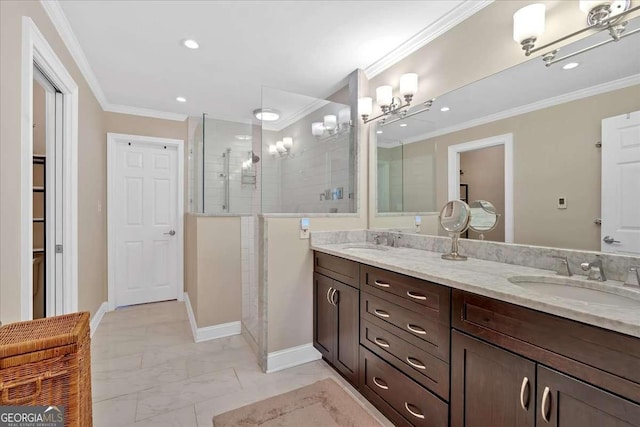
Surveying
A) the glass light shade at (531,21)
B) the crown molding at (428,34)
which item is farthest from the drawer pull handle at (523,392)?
the crown molding at (428,34)

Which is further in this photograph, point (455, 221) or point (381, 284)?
point (455, 221)

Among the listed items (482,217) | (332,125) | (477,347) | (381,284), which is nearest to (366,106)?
(332,125)

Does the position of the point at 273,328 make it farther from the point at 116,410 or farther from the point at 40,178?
the point at 40,178

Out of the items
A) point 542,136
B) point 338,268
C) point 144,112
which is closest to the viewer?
point 542,136

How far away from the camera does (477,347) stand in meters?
1.16

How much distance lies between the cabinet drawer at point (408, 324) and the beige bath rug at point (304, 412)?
557mm

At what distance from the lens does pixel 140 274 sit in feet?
12.7

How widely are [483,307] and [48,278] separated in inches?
119

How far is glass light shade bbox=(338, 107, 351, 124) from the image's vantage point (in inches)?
109

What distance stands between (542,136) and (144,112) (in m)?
4.26

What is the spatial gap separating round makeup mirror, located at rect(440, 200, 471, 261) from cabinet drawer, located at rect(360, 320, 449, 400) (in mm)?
624

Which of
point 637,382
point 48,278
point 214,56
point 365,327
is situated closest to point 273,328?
point 365,327

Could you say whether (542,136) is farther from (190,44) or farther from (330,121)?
(190,44)

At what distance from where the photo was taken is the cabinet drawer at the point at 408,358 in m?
1.30
